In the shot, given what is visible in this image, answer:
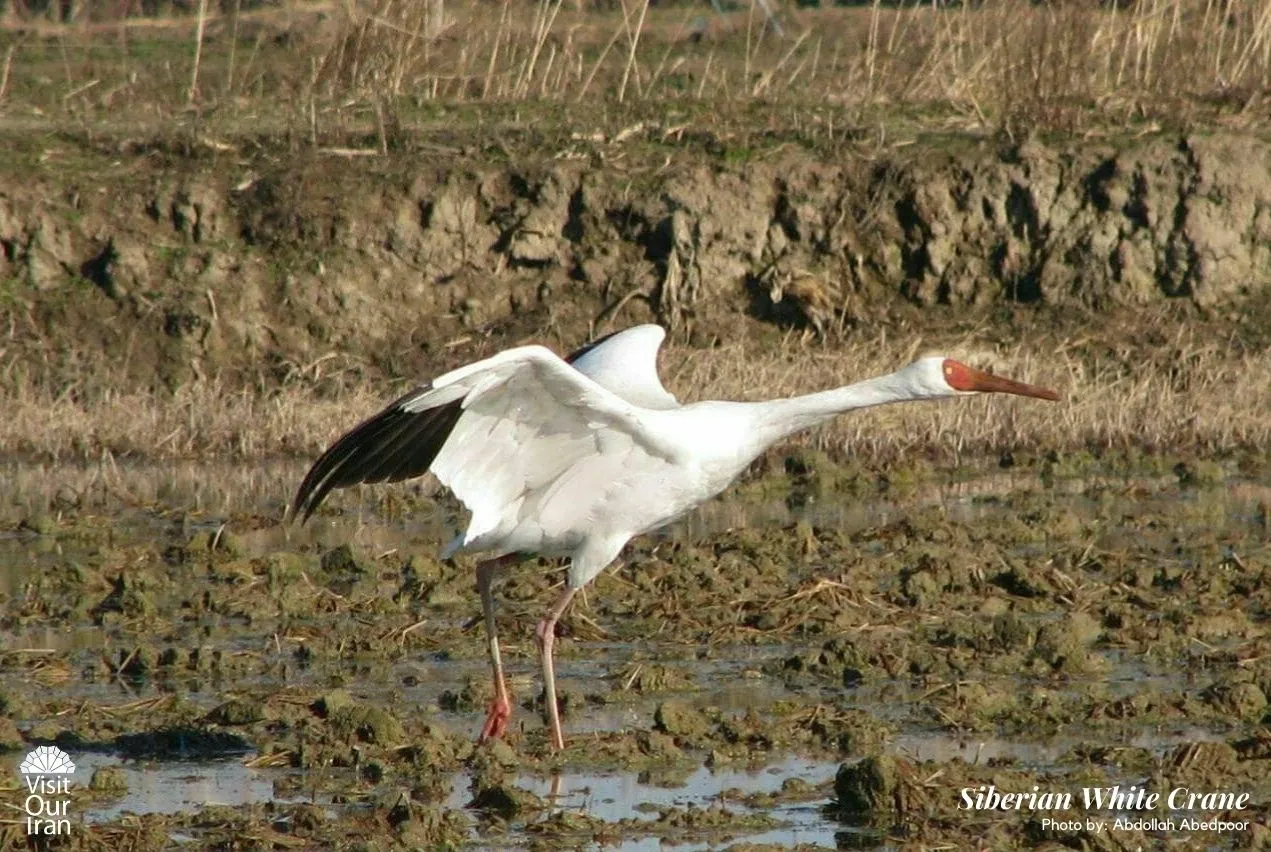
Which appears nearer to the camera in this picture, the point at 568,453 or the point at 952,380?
the point at 952,380

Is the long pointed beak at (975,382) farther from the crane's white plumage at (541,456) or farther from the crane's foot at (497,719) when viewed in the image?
the crane's foot at (497,719)

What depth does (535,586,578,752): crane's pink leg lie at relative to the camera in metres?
6.91

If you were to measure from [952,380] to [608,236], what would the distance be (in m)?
8.66

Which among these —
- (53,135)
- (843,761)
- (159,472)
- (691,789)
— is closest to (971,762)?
(843,761)

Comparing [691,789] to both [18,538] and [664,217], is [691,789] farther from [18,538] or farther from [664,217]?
[664,217]

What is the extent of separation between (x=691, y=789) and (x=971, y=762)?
91cm

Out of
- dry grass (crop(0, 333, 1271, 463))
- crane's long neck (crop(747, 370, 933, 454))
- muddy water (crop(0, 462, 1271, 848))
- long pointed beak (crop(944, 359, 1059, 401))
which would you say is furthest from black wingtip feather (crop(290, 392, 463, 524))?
dry grass (crop(0, 333, 1271, 463))

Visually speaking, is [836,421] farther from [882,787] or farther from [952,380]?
[882,787]

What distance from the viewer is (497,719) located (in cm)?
708

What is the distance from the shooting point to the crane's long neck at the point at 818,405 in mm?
7113

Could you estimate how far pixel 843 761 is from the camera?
6.73m

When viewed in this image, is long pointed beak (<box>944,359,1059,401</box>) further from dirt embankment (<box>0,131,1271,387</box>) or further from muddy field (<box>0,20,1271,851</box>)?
dirt embankment (<box>0,131,1271,387</box>)

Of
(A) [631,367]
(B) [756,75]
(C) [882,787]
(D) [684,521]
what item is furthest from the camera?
(B) [756,75]

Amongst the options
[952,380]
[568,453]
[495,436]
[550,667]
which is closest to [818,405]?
[952,380]
